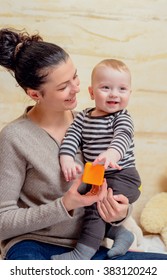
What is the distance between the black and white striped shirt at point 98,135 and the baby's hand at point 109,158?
5 centimetres

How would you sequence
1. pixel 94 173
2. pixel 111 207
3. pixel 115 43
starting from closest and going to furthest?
pixel 94 173
pixel 111 207
pixel 115 43

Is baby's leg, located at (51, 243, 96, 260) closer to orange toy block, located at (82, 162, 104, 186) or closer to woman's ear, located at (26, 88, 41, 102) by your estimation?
orange toy block, located at (82, 162, 104, 186)

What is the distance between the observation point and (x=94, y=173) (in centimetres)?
113

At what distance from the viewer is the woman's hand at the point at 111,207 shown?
125cm

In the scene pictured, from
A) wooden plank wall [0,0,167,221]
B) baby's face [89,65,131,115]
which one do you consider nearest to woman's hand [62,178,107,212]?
baby's face [89,65,131,115]

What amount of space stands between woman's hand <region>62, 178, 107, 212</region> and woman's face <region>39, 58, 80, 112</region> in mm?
215

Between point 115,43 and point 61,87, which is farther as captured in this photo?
point 115,43

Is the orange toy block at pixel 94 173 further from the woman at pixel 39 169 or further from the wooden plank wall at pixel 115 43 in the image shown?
the wooden plank wall at pixel 115 43

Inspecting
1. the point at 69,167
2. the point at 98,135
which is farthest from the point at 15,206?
the point at 98,135

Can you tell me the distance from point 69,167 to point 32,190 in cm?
13

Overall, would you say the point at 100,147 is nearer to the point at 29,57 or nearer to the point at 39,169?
the point at 39,169

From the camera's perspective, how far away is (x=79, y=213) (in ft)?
4.42

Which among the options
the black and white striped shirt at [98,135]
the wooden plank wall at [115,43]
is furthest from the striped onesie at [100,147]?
the wooden plank wall at [115,43]
